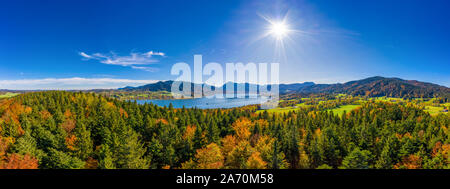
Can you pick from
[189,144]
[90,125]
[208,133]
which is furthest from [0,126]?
[208,133]

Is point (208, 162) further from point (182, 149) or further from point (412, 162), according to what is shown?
point (412, 162)

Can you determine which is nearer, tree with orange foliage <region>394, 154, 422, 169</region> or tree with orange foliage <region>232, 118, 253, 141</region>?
tree with orange foliage <region>394, 154, 422, 169</region>

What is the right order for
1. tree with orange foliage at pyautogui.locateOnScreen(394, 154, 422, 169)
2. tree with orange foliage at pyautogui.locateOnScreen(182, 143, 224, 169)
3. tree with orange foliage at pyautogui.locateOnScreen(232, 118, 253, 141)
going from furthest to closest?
tree with orange foliage at pyautogui.locateOnScreen(232, 118, 253, 141)
tree with orange foliage at pyautogui.locateOnScreen(394, 154, 422, 169)
tree with orange foliage at pyautogui.locateOnScreen(182, 143, 224, 169)

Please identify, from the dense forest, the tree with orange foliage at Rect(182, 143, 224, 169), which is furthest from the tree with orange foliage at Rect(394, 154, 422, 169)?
the tree with orange foliage at Rect(182, 143, 224, 169)

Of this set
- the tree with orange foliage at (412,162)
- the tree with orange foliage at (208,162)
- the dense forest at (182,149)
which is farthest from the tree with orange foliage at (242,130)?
the tree with orange foliage at (412,162)

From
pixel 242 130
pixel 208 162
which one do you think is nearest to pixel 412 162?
pixel 242 130

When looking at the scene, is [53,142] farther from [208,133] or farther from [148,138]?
[208,133]

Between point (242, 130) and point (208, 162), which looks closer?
point (208, 162)

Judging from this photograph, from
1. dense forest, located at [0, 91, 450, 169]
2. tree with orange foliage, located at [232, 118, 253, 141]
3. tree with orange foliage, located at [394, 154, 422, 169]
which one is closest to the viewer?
dense forest, located at [0, 91, 450, 169]

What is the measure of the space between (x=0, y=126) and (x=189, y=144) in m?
53.9

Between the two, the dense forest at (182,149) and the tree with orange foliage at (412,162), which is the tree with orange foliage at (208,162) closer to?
the dense forest at (182,149)

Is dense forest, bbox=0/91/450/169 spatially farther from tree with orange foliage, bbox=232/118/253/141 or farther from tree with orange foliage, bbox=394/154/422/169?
tree with orange foliage, bbox=232/118/253/141
